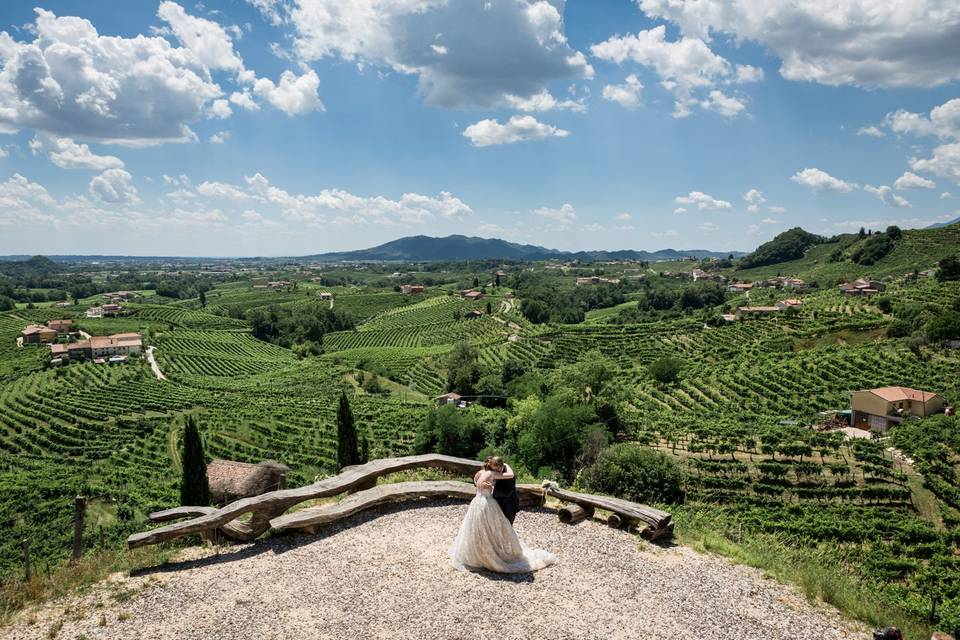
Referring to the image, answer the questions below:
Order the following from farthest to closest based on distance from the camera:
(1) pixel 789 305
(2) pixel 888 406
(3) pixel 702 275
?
(3) pixel 702 275, (1) pixel 789 305, (2) pixel 888 406

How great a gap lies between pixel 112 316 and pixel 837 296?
459 feet

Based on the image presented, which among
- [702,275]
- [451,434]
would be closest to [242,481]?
[451,434]

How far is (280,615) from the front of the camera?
733 centimetres

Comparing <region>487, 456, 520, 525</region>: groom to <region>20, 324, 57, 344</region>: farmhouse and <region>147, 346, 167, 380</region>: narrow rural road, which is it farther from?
<region>20, 324, 57, 344</region>: farmhouse

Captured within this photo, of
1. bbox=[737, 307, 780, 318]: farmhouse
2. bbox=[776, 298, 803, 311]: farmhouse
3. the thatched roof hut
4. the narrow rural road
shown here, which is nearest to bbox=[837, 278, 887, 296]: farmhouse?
bbox=[776, 298, 803, 311]: farmhouse

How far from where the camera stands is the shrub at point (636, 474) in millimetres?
21031

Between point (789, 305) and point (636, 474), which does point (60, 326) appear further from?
point (789, 305)

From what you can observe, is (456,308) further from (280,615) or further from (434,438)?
(280,615)

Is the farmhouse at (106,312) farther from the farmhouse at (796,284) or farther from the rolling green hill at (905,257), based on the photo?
the rolling green hill at (905,257)

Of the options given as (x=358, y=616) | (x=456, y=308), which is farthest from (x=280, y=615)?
(x=456, y=308)

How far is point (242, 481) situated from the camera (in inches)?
1035

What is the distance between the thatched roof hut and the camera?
25.8 m

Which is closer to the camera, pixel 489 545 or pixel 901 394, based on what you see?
pixel 489 545

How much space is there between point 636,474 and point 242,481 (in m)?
18.2
